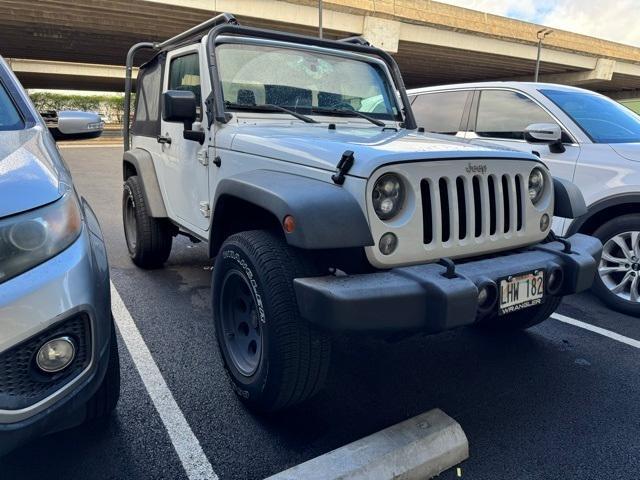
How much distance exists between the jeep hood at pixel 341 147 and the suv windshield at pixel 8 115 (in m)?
1.09

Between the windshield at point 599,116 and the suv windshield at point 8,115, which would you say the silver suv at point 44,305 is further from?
the windshield at point 599,116

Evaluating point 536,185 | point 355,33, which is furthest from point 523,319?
point 355,33


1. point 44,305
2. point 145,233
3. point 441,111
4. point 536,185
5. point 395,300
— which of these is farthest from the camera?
point 441,111

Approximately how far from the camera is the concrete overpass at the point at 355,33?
1956 centimetres

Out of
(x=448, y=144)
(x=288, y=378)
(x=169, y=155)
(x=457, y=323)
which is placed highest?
(x=448, y=144)

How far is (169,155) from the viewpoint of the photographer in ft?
13.4

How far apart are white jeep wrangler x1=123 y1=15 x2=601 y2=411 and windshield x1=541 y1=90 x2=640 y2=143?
1878 millimetres

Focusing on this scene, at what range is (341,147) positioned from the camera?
2.35 metres

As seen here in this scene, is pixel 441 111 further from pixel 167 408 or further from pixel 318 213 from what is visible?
pixel 167 408

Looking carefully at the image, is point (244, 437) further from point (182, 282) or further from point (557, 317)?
point (557, 317)

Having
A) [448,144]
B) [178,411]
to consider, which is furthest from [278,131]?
[178,411]

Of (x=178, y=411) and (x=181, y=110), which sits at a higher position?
(x=181, y=110)

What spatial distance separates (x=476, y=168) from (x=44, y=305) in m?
1.90

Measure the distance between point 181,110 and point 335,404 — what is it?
1.99 metres
